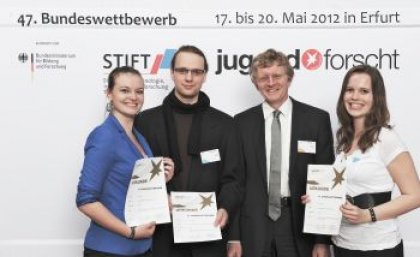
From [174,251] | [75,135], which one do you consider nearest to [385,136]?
[174,251]

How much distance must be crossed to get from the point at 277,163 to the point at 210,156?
0.39 metres

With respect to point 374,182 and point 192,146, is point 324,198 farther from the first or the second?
point 192,146

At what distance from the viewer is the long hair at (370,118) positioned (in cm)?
240

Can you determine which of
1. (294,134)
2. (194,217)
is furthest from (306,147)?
(194,217)

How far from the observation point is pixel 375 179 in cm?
236

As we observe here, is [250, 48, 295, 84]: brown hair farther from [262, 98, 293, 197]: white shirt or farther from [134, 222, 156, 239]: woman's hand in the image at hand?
[134, 222, 156, 239]: woman's hand

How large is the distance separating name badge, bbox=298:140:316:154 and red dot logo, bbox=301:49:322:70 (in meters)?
0.54

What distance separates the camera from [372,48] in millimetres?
2912

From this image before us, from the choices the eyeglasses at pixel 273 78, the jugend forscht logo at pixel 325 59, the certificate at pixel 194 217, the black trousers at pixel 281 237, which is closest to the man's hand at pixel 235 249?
the black trousers at pixel 281 237

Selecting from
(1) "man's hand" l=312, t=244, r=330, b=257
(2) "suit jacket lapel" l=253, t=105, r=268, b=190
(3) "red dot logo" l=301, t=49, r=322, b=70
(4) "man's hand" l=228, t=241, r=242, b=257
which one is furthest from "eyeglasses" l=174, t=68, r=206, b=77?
(1) "man's hand" l=312, t=244, r=330, b=257

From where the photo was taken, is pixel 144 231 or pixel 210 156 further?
pixel 210 156

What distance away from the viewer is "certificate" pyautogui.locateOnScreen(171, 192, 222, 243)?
7.95 feet

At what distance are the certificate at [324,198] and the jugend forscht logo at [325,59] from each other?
2.59 feet

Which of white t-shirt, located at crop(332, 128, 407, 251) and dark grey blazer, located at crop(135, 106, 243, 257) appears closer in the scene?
white t-shirt, located at crop(332, 128, 407, 251)
